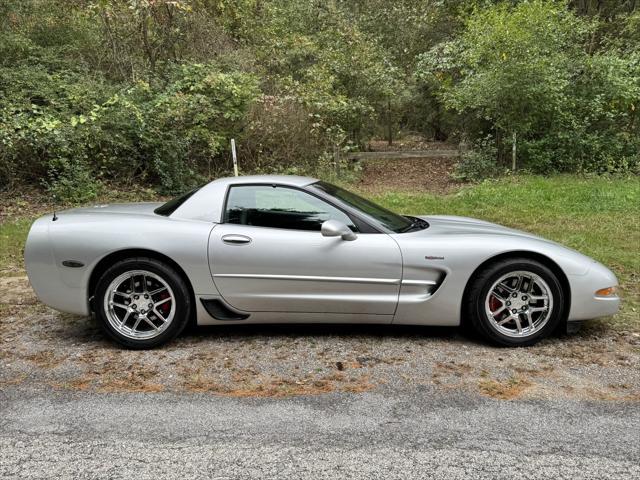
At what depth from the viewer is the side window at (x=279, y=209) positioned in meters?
4.20

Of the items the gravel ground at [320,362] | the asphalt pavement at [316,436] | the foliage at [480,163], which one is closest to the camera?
the asphalt pavement at [316,436]

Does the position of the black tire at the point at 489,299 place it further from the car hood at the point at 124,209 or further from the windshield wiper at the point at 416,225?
the car hood at the point at 124,209

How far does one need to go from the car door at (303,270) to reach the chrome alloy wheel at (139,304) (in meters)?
0.43

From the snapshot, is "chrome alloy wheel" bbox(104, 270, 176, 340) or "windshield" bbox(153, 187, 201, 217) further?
"windshield" bbox(153, 187, 201, 217)

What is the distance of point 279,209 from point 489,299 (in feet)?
5.64

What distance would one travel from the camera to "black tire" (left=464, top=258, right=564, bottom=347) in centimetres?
403

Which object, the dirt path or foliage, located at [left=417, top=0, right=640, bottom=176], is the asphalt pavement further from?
foliage, located at [left=417, top=0, right=640, bottom=176]

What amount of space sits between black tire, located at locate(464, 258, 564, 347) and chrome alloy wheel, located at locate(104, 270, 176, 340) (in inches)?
87.9

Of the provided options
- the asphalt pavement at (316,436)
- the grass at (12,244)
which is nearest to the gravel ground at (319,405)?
the asphalt pavement at (316,436)

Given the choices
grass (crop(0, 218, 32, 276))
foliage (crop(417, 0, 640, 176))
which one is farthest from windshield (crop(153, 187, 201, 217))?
foliage (crop(417, 0, 640, 176))

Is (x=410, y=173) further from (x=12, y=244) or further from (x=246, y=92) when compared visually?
(x=12, y=244)

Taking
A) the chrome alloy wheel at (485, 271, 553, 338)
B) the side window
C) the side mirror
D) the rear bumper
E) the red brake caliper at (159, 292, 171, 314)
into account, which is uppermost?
the side window

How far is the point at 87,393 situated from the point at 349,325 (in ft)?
6.83

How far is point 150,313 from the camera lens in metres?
4.10
